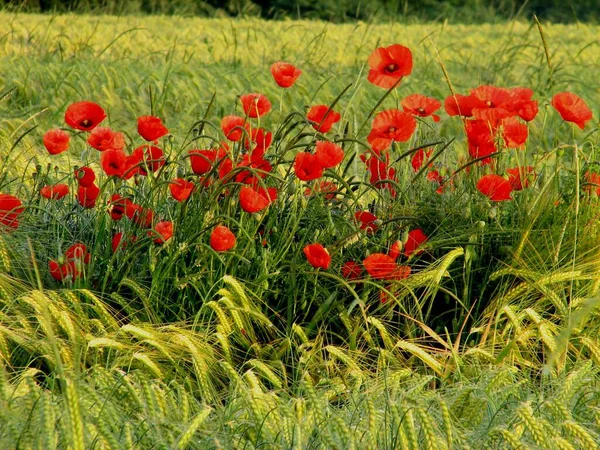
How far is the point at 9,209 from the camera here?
2607 millimetres

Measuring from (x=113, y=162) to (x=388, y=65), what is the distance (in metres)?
0.86

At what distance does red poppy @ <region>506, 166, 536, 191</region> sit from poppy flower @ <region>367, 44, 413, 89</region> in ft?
1.46

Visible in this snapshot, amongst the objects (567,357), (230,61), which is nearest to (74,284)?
(567,357)

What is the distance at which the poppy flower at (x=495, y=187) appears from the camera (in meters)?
2.50

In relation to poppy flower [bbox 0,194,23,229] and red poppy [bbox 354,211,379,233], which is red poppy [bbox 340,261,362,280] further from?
poppy flower [bbox 0,194,23,229]

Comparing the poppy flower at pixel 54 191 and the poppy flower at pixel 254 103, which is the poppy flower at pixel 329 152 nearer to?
the poppy flower at pixel 254 103

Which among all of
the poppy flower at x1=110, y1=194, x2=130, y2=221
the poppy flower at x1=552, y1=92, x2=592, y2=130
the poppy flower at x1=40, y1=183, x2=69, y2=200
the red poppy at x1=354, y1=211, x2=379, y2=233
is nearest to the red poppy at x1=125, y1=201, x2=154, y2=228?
the poppy flower at x1=110, y1=194, x2=130, y2=221

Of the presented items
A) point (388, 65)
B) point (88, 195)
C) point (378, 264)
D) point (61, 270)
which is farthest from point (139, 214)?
point (388, 65)

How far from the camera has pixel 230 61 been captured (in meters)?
6.52

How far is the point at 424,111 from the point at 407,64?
0.17m

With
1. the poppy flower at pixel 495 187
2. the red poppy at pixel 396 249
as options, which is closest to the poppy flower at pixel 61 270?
the red poppy at pixel 396 249

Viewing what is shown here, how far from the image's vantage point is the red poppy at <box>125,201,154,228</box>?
2.52m

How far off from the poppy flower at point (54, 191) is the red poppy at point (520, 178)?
4.43ft

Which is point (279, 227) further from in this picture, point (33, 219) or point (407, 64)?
point (33, 219)
